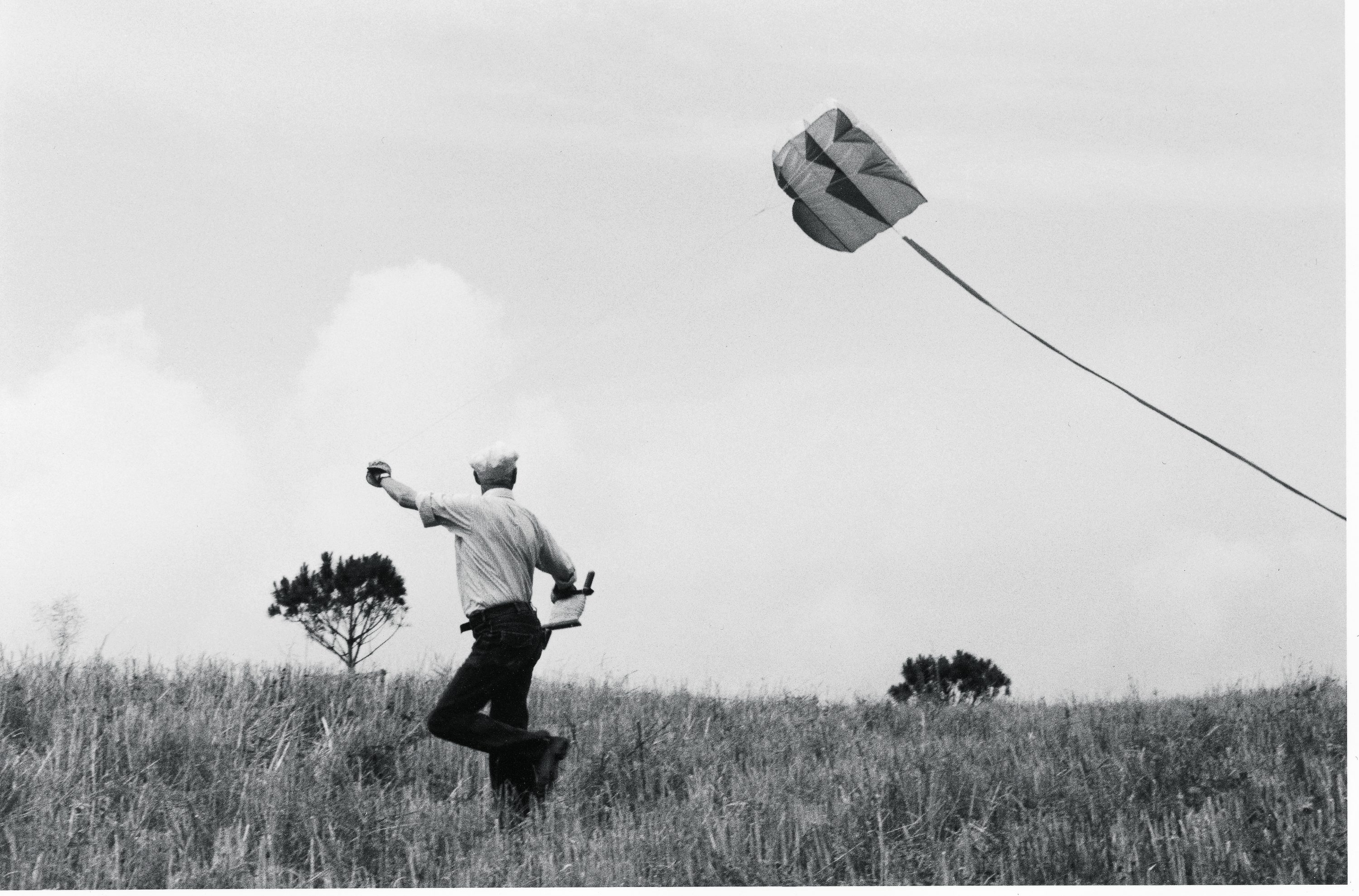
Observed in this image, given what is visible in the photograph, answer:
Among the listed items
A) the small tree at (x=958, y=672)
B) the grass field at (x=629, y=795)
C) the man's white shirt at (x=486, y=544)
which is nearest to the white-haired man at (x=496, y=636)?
the man's white shirt at (x=486, y=544)

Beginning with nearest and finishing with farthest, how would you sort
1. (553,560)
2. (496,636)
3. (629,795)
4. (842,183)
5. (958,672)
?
(496,636) < (553,560) < (629,795) < (842,183) < (958,672)

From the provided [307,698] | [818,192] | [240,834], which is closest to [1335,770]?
[818,192]

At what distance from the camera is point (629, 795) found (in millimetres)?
5668

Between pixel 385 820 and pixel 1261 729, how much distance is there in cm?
436

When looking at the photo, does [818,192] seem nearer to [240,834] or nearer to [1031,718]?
[1031,718]

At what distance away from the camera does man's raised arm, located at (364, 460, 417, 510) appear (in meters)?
5.03

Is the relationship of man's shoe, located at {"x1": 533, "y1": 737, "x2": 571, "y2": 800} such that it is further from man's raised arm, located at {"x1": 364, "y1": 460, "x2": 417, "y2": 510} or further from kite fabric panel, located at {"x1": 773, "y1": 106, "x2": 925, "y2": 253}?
kite fabric panel, located at {"x1": 773, "y1": 106, "x2": 925, "y2": 253}

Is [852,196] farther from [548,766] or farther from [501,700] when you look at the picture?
[548,766]

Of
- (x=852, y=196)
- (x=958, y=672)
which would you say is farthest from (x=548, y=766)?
(x=958, y=672)

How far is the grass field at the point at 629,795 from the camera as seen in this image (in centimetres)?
452

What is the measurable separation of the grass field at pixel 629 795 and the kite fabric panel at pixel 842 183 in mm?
2723

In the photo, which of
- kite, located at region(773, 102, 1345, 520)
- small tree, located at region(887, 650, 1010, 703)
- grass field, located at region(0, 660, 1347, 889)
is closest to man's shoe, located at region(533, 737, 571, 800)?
grass field, located at region(0, 660, 1347, 889)

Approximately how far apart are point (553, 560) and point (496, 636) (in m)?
0.47

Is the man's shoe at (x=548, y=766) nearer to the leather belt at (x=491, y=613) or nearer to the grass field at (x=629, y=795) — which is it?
the grass field at (x=629, y=795)
